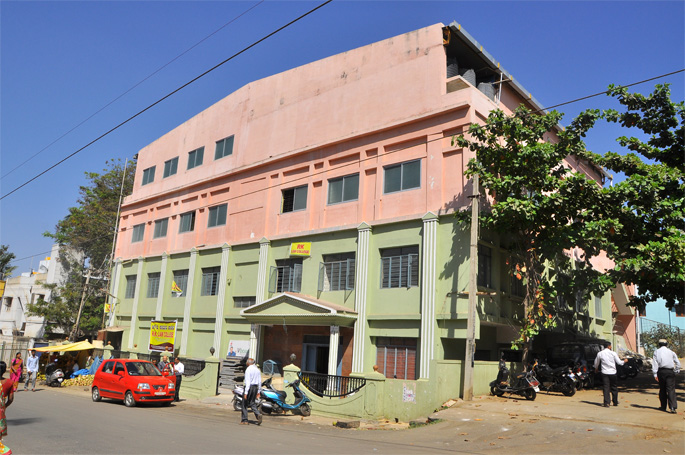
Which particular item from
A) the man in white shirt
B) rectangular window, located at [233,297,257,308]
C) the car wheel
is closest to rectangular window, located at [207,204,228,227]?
rectangular window, located at [233,297,257,308]

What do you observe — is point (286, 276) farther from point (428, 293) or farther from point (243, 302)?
point (428, 293)

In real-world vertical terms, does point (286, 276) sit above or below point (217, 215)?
below

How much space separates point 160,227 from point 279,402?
2084 cm

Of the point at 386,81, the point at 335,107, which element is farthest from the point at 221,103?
the point at 386,81

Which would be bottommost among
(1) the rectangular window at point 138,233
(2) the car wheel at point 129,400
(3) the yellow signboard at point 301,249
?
(2) the car wheel at point 129,400

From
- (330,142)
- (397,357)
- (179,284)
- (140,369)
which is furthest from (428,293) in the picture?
(179,284)

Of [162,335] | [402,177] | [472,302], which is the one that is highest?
[402,177]

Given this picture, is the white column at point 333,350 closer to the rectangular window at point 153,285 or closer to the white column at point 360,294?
the white column at point 360,294

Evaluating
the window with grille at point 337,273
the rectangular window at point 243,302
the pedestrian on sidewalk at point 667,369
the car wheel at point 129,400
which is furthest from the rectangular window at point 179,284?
the pedestrian on sidewalk at point 667,369

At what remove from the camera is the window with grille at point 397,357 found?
19938mm

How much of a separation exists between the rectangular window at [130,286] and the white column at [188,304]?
6717mm

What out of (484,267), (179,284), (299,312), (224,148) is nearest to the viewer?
(484,267)

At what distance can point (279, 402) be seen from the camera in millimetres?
16594

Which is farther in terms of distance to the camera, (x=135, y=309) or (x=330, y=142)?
(x=135, y=309)
